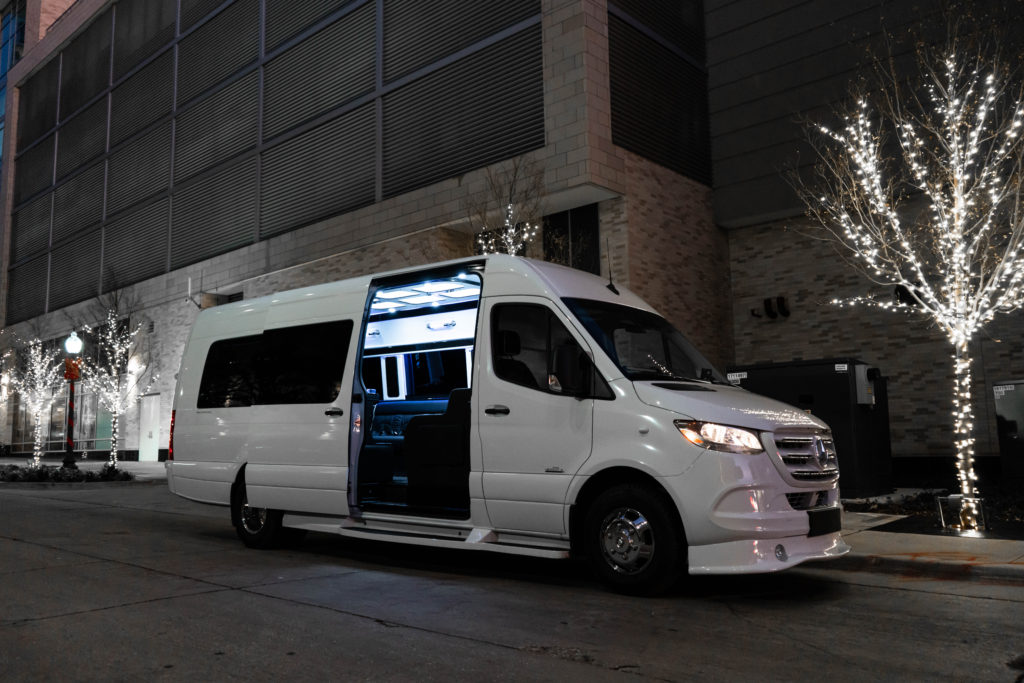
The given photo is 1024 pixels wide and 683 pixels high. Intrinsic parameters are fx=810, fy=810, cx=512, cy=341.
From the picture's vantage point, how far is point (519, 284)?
7.16 metres

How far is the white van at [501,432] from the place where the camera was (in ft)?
19.4

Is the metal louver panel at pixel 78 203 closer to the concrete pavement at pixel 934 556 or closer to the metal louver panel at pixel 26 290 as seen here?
the metal louver panel at pixel 26 290

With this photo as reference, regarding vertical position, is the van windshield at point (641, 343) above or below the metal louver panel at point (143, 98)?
below

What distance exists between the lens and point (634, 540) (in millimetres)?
6121

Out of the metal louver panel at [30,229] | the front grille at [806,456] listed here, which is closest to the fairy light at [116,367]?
the metal louver panel at [30,229]

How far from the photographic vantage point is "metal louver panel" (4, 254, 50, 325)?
40.1 m

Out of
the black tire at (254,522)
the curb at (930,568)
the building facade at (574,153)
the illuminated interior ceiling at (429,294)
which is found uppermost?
the building facade at (574,153)

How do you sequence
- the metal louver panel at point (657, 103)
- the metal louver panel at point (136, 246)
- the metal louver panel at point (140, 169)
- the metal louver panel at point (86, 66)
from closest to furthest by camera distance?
the metal louver panel at point (657, 103), the metal louver panel at point (136, 246), the metal louver panel at point (140, 169), the metal louver panel at point (86, 66)

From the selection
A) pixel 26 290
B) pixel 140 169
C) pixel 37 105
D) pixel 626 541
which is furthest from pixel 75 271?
pixel 626 541

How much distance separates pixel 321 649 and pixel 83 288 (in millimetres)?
37516

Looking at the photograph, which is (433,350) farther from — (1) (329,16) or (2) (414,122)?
(1) (329,16)

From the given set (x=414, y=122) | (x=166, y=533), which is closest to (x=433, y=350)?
(x=166, y=533)

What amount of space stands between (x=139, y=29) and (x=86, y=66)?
5772 millimetres

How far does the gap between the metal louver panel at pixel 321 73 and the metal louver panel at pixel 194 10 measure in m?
6.10
